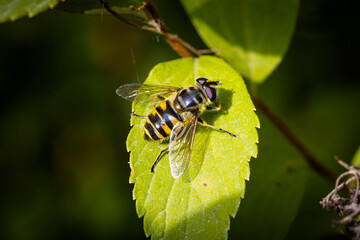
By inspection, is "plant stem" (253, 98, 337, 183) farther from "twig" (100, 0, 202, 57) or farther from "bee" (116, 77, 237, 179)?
"twig" (100, 0, 202, 57)

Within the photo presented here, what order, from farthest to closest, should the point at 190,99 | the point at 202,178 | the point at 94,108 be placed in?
the point at 94,108
the point at 190,99
the point at 202,178

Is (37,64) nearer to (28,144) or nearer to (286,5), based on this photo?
(28,144)

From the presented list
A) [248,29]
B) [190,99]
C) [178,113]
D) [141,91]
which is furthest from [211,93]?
[248,29]

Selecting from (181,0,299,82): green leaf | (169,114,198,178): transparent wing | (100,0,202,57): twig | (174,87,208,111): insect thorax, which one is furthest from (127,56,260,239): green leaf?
(181,0,299,82): green leaf

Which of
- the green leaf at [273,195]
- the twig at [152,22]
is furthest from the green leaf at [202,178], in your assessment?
the green leaf at [273,195]

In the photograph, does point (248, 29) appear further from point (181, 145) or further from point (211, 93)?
point (181, 145)

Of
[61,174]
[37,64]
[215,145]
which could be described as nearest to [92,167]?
[61,174]
